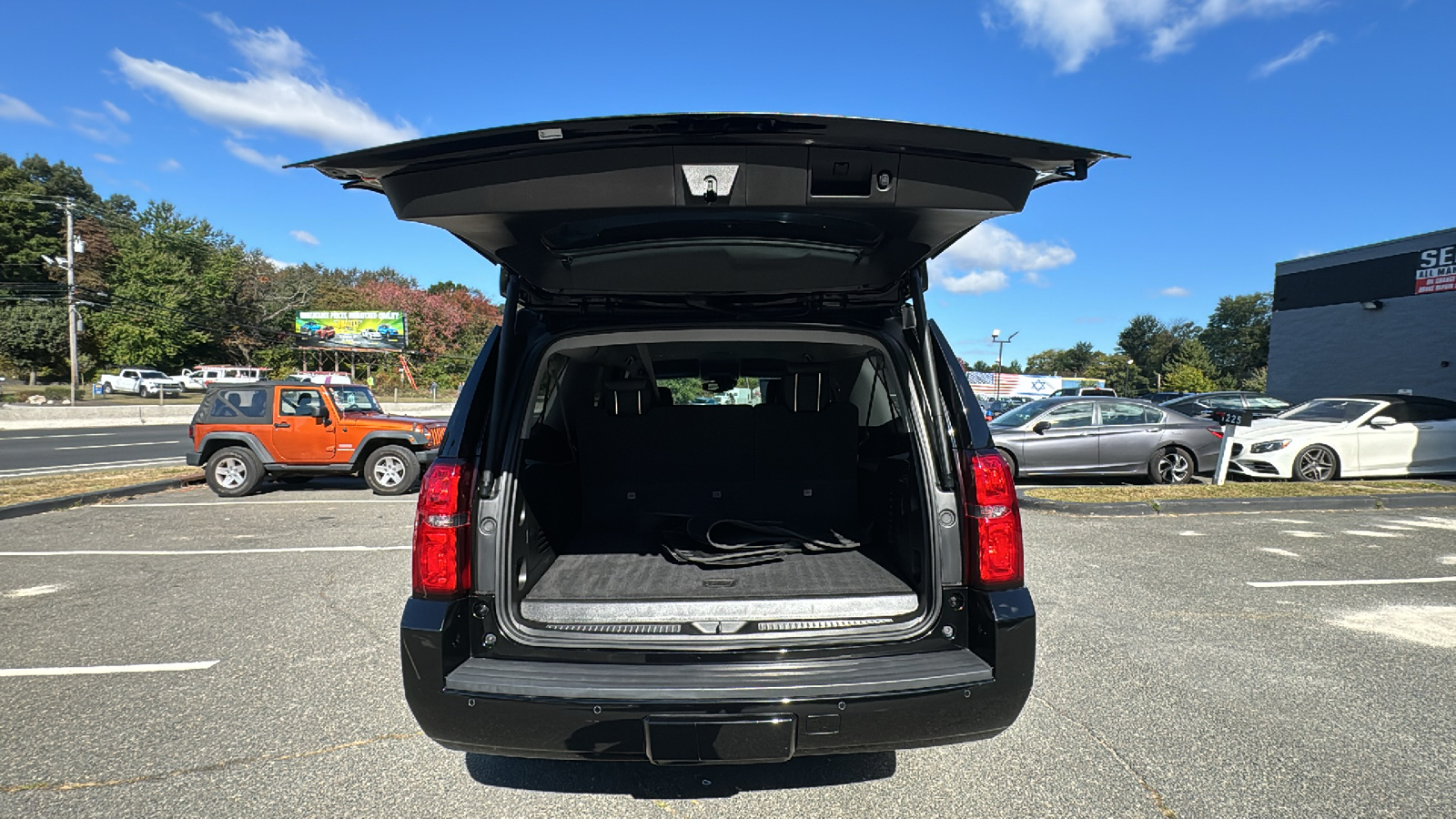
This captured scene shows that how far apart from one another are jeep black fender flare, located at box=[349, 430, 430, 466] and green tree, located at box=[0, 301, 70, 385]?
51.4m

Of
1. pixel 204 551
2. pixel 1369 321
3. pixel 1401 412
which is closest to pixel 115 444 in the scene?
pixel 204 551

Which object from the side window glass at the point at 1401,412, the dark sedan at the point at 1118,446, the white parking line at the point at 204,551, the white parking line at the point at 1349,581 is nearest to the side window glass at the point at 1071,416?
the dark sedan at the point at 1118,446

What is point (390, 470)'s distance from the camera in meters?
10.3

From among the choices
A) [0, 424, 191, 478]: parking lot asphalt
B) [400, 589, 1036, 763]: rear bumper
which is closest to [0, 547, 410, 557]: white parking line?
[400, 589, 1036, 763]: rear bumper

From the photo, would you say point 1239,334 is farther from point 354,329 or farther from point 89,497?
point 89,497

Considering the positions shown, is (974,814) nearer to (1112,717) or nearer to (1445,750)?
(1112,717)

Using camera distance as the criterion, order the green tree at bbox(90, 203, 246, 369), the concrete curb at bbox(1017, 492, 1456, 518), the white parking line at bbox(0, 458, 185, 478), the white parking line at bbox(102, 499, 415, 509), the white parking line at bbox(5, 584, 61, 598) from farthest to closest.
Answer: the green tree at bbox(90, 203, 246, 369) < the white parking line at bbox(0, 458, 185, 478) < the white parking line at bbox(102, 499, 415, 509) < the concrete curb at bbox(1017, 492, 1456, 518) < the white parking line at bbox(5, 584, 61, 598)

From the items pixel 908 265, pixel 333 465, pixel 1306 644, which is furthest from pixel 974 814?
pixel 333 465

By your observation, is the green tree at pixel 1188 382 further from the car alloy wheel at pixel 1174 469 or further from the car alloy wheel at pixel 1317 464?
the car alloy wheel at pixel 1174 469

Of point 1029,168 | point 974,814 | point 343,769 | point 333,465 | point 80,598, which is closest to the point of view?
point 1029,168

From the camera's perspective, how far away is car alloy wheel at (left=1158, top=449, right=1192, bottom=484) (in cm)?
1036

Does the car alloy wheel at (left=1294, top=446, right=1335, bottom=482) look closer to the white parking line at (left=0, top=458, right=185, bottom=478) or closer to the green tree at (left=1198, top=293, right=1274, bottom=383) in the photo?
the white parking line at (left=0, top=458, right=185, bottom=478)

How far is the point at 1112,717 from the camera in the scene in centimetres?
313

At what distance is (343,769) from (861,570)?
2.16 m
